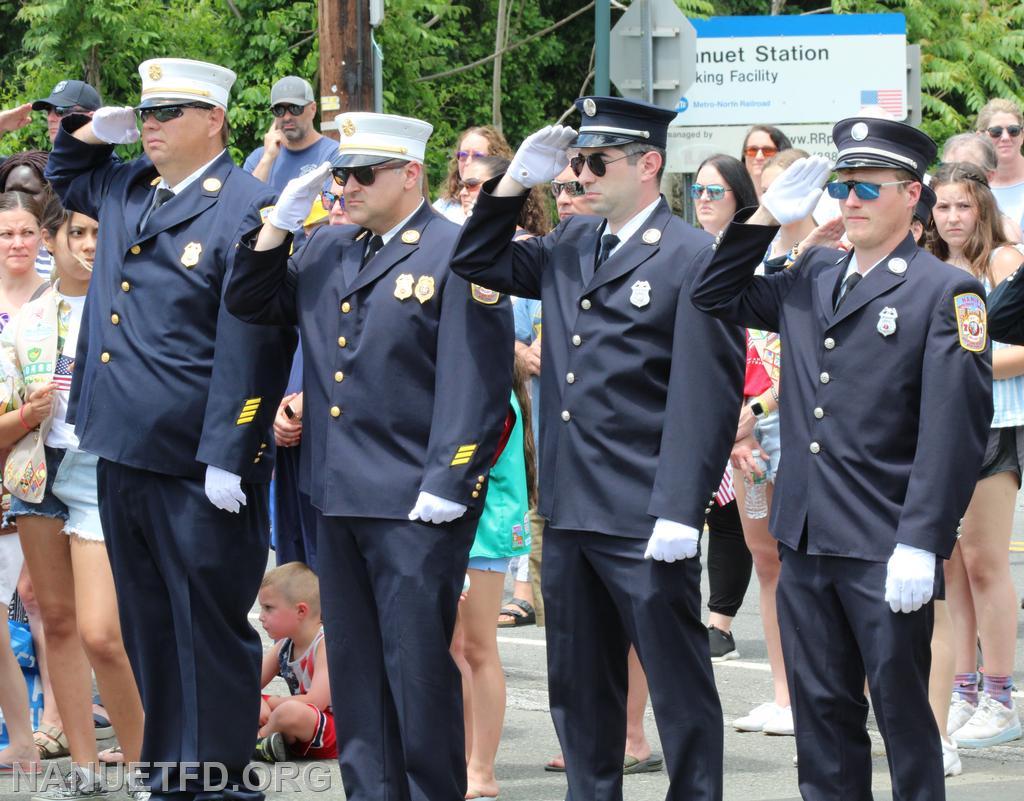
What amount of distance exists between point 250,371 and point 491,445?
0.84m

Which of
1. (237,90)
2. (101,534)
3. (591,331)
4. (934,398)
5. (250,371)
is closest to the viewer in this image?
(934,398)

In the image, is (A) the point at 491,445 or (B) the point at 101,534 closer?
(A) the point at 491,445

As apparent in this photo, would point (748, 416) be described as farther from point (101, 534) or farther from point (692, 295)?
point (101, 534)

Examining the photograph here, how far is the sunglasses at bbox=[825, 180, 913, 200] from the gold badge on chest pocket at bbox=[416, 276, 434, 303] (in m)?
1.20

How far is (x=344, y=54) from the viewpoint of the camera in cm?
1059

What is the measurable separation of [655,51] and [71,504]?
7.57 m

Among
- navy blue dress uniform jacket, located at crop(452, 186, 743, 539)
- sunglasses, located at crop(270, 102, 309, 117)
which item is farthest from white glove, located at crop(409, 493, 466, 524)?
sunglasses, located at crop(270, 102, 309, 117)

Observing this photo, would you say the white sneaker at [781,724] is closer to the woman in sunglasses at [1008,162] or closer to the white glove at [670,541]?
the white glove at [670,541]

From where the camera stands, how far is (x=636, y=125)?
5156mm

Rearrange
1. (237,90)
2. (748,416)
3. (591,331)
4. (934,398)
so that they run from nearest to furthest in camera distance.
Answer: (934,398), (591,331), (748,416), (237,90)

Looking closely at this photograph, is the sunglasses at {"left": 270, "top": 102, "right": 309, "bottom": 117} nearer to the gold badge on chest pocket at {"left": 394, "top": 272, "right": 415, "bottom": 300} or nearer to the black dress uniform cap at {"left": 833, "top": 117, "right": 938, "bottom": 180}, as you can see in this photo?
the gold badge on chest pocket at {"left": 394, "top": 272, "right": 415, "bottom": 300}

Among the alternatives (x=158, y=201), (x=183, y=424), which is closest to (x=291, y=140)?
(x=158, y=201)

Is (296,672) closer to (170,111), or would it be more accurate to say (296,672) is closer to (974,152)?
(170,111)

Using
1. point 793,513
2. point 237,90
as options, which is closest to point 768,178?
point 793,513
